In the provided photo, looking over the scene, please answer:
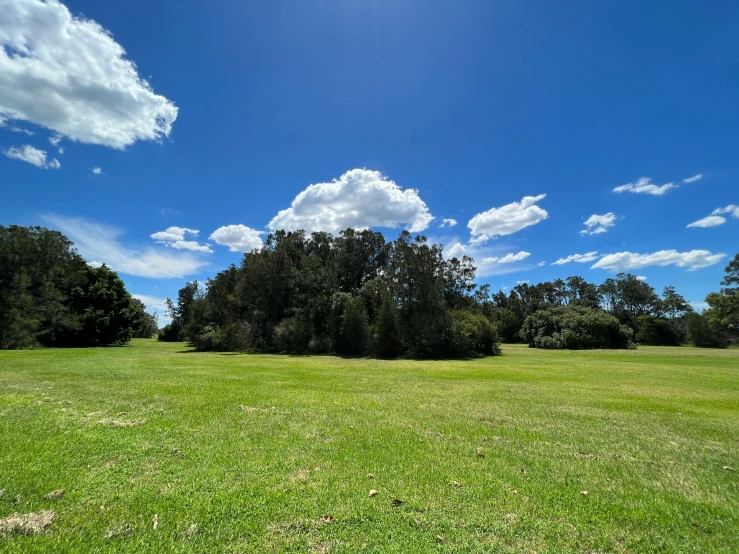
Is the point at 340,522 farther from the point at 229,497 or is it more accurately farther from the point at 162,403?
the point at 162,403

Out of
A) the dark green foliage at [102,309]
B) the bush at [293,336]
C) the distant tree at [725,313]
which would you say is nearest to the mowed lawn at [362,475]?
the bush at [293,336]

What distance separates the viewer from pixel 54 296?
39.3 metres

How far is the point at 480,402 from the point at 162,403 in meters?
9.05

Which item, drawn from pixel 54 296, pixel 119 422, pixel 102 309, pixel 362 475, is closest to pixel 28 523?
pixel 362 475

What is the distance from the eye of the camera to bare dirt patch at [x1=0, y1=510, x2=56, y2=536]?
11.2ft

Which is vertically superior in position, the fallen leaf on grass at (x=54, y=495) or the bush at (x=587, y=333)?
the bush at (x=587, y=333)

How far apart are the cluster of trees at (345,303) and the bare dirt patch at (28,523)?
31.0 m

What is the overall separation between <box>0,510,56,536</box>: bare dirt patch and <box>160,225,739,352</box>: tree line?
3095 centimetres

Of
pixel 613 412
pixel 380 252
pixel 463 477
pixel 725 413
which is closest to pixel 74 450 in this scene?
pixel 463 477

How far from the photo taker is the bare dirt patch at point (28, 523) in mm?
3400

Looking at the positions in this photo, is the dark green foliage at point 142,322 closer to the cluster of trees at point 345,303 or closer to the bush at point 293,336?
the cluster of trees at point 345,303

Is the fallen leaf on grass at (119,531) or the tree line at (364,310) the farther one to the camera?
the tree line at (364,310)

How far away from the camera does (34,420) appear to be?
7219 mm

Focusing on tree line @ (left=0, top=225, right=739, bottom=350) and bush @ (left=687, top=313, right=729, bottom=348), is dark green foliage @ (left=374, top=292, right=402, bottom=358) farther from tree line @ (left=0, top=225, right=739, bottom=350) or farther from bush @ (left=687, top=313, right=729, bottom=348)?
bush @ (left=687, top=313, right=729, bottom=348)
